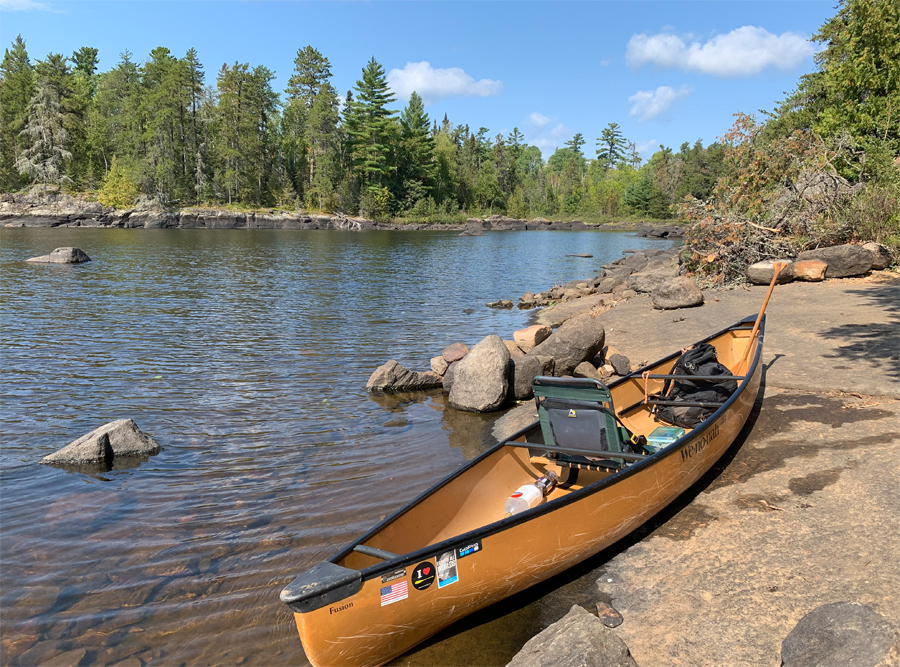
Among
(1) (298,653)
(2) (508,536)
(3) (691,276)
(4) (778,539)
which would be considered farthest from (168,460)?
(3) (691,276)

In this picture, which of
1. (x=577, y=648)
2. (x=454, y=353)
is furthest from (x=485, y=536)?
(x=454, y=353)

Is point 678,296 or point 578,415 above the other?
point 678,296

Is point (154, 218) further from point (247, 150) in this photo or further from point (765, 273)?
point (765, 273)

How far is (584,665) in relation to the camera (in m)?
3.46

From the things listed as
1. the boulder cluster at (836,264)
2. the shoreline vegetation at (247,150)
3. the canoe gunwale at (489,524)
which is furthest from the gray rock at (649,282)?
the shoreline vegetation at (247,150)

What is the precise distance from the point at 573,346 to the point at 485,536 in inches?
282

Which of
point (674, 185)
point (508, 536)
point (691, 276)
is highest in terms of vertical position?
point (674, 185)

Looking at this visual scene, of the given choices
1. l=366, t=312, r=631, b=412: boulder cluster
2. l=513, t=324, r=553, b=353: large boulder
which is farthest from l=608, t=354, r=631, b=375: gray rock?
l=513, t=324, r=553, b=353: large boulder

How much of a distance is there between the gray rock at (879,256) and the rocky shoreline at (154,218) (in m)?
64.4

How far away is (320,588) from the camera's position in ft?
12.0

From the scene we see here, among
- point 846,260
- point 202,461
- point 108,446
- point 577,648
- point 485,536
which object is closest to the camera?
point 577,648

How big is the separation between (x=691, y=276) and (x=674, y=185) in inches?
3976

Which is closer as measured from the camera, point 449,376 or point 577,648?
point 577,648

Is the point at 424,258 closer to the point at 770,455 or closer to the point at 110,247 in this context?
the point at 110,247
